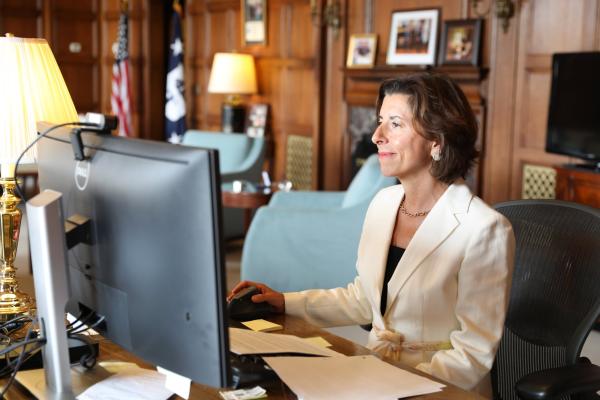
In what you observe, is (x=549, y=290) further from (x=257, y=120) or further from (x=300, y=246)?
(x=257, y=120)

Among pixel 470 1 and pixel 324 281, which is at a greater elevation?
pixel 470 1

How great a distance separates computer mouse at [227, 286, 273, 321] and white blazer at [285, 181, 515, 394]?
0.08 m

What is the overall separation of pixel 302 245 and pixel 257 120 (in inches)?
164

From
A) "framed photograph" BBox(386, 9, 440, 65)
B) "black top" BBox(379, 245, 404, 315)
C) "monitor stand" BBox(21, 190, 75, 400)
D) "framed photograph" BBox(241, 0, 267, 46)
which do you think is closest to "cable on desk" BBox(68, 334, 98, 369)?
"monitor stand" BBox(21, 190, 75, 400)

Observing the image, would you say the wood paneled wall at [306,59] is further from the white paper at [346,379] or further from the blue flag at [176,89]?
the white paper at [346,379]

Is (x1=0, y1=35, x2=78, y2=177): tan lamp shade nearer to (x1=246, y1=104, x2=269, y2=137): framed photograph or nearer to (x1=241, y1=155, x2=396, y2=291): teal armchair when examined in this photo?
(x1=241, y1=155, x2=396, y2=291): teal armchair

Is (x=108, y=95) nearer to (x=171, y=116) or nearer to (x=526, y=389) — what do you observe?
(x=171, y=116)

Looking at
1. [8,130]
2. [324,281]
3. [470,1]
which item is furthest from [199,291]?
[470,1]

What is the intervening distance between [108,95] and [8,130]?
9.12 meters

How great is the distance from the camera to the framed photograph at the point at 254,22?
27.5ft

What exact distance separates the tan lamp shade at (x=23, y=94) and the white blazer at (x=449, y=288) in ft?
2.57

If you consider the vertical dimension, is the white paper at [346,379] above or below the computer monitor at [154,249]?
below

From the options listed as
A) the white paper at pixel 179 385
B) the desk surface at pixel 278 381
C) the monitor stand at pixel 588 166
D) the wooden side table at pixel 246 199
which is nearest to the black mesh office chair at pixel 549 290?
the desk surface at pixel 278 381

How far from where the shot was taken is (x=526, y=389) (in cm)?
181
